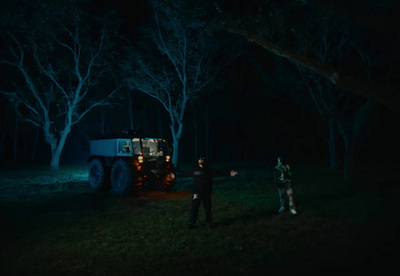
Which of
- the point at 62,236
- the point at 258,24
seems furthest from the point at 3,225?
the point at 258,24

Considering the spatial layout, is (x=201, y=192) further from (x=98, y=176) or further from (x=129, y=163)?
(x=98, y=176)

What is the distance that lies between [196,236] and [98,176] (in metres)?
9.91

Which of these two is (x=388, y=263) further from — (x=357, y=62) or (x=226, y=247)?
(x=357, y=62)

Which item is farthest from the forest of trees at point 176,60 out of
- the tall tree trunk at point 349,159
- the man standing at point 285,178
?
the man standing at point 285,178

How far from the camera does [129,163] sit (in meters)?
15.0

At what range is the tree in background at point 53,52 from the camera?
27297 mm

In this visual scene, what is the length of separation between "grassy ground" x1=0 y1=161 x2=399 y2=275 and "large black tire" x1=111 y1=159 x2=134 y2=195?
837 mm

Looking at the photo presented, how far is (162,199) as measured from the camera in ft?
46.1

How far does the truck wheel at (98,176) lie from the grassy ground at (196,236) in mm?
2286

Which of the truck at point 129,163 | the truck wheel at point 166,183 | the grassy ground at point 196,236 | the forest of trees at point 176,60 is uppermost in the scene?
the forest of trees at point 176,60

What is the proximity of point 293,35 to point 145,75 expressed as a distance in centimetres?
1290

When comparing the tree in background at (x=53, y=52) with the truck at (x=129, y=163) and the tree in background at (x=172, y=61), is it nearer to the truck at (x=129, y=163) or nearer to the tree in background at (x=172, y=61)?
the tree in background at (x=172, y=61)

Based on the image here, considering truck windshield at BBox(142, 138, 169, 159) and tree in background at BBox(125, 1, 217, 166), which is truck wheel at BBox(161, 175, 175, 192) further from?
tree in background at BBox(125, 1, 217, 166)

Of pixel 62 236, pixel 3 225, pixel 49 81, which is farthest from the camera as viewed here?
pixel 49 81
